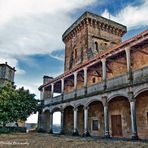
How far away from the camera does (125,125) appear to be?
1589cm

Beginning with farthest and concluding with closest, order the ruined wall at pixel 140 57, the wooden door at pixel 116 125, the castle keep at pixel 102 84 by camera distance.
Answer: the wooden door at pixel 116 125 → the ruined wall at pixel 140 57 → the castle keep at pixel 102 84

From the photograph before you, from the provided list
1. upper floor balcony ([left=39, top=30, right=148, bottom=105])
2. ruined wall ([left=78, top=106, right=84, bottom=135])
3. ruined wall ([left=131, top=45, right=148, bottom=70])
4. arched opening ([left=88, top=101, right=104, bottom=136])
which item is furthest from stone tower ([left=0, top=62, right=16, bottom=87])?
ruined wall ([left=131, top=45, right=148, bottom=70])

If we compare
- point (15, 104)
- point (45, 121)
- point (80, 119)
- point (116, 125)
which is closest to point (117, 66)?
point (116, 125)

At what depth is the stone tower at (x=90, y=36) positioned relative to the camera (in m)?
25.4

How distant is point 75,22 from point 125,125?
17252 millimetres

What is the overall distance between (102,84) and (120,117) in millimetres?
3366

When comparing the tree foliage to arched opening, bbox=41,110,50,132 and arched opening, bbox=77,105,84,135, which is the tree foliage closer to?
arched opening, bbox=41,110,50,132

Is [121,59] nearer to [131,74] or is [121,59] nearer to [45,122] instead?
[131,74]

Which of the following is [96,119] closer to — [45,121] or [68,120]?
[68,120]

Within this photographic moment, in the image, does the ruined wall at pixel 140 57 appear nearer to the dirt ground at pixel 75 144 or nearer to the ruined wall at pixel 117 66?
the ruined wall at pixel 117 66

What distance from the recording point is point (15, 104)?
74.2ft

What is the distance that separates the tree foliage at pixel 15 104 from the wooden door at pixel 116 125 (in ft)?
36.8

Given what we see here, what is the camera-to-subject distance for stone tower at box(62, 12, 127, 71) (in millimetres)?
25359

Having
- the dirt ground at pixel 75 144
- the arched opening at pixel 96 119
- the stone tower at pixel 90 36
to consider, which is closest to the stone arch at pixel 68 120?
the arched opening at pixel 96 119
